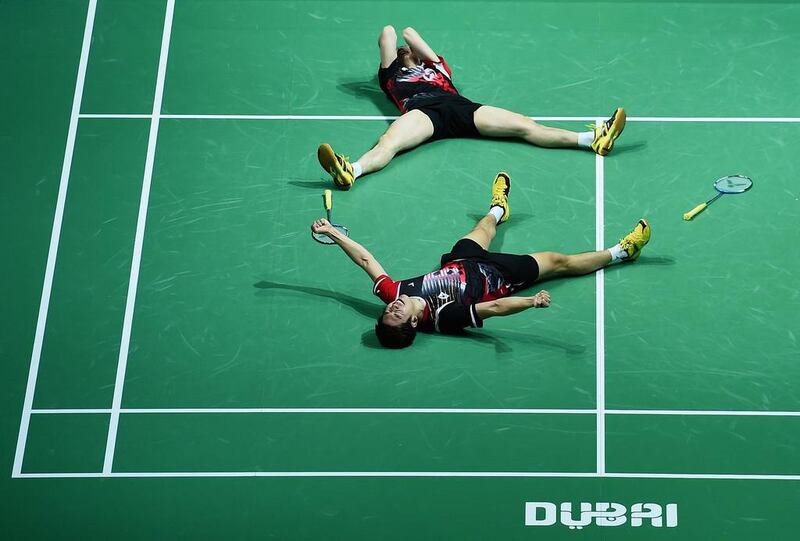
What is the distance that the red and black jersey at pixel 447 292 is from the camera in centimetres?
946

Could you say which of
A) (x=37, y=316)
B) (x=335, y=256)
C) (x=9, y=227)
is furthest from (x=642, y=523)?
(x=9, y=227)

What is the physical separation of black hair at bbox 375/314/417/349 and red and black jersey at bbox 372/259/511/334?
17cm

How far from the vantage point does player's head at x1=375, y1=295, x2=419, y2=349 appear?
9.30 m

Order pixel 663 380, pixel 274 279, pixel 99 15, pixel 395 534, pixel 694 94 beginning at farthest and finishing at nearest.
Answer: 1. pixel 99 15
2. pixel 694 94
3. pixel 274 279
4. pixel 663 380
5. pixel 395 534

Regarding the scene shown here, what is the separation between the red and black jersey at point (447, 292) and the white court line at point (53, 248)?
2.75 meters

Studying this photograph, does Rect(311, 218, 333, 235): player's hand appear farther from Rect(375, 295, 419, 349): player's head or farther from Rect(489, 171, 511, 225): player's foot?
Rect(489, 171, 511, 225): player's foot

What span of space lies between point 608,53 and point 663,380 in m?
3.53

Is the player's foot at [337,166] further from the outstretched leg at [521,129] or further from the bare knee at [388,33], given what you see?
the bare knee at [388,33]

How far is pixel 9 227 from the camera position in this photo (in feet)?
34.4

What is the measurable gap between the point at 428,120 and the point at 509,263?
5.88 feet

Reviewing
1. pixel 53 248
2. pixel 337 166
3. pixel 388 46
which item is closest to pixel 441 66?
pixel 388 46

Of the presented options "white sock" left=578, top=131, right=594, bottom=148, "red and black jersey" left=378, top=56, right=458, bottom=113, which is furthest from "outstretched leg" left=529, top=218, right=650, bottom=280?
"red and black jersey" left=378, top=56, right=458, bottom=113

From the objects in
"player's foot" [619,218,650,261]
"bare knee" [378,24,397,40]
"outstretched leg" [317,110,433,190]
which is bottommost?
"player's foot" [619,218,650,261]

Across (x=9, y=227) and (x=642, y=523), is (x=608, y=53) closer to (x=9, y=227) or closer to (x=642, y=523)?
(x=642, y=523)
